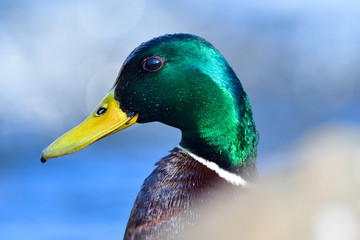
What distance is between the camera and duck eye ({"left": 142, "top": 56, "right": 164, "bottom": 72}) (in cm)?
225

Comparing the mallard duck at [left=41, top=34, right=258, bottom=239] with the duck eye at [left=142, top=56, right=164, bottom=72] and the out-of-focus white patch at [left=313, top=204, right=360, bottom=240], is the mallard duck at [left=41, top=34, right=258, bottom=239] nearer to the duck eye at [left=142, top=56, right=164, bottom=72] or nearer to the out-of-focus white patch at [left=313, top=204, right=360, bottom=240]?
the duck eye at [left=142, top=56, right=164, bottom=72]

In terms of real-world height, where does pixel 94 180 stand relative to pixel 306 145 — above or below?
above

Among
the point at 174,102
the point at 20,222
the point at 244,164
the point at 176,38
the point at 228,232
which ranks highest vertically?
the point at 20,222

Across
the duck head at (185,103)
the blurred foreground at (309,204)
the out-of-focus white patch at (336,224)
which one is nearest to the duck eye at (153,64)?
the duck head at (185,103)

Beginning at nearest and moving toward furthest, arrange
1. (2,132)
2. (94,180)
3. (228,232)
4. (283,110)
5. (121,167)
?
(228,232), (94,180), (121,167), (2,132), (283,110)

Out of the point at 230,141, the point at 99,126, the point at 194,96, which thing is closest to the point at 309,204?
the point at 230,141

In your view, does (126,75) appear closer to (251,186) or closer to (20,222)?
(251,186)

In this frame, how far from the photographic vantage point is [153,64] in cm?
226

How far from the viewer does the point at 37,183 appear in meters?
6.39

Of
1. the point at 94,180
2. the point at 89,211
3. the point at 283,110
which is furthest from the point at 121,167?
the point at 283,110

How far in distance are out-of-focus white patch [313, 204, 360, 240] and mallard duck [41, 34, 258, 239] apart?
0.77 m

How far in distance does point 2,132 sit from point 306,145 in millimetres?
6653

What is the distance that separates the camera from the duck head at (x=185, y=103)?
216 cm

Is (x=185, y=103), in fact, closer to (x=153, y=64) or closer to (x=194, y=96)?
(x=194, y=96)
